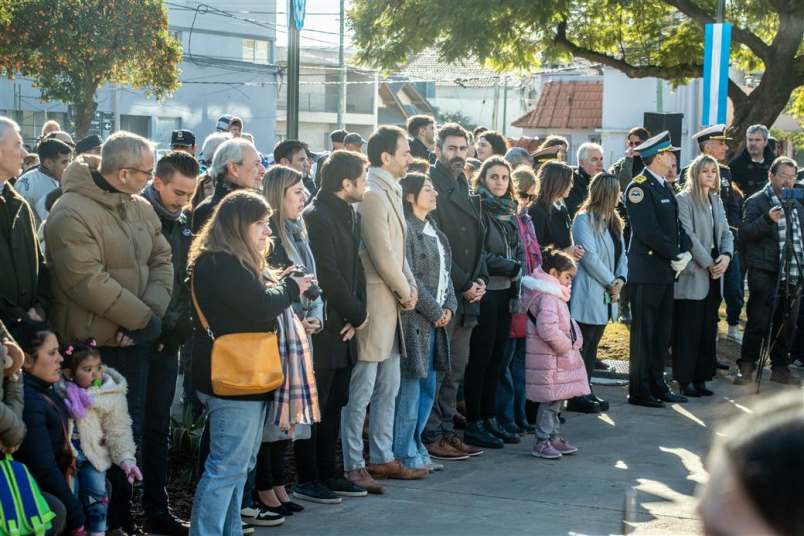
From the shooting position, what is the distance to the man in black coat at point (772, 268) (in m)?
12.0

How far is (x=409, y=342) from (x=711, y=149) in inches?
222

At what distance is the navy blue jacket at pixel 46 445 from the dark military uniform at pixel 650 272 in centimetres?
657

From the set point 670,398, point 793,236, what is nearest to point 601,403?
point 670,398

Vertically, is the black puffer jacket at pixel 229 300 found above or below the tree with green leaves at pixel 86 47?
below

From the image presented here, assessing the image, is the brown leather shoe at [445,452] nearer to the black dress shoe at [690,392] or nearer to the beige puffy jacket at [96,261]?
the beige puffy jacket at [96,261]

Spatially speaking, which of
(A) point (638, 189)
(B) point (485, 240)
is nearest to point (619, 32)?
(A) point (638, 189)

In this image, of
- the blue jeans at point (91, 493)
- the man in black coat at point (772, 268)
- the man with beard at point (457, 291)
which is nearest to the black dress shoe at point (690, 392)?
the man in black coat at point (772, 268)

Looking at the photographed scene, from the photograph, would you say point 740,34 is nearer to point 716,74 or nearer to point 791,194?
point 716,74

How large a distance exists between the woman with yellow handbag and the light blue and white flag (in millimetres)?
8402

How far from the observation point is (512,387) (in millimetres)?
9453

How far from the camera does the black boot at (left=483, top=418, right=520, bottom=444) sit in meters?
9.17

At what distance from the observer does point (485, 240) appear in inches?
358

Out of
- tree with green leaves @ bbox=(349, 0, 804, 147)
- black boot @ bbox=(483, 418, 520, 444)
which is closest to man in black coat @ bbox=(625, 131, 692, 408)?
black boot @ bbox=(483, 418, 520, 444)

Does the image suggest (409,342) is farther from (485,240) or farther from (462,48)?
(462,48)
